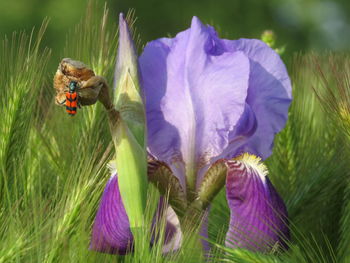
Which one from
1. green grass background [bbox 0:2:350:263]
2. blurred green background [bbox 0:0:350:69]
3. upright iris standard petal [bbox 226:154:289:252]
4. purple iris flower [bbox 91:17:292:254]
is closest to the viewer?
green grass background [bbox 0:2:350:263]

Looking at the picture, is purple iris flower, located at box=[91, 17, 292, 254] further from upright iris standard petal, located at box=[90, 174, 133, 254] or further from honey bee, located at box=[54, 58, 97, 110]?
honey bee, located at box=[54, 58, 97, 110]

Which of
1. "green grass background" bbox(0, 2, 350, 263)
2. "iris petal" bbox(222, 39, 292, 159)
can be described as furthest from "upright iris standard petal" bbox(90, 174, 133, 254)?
"iris petal" bbox(222, 39, 292, 159)

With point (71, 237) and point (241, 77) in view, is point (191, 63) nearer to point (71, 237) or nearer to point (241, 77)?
point (241, 77)

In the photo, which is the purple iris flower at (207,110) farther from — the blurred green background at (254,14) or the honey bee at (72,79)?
the blurred green background at (254,14)

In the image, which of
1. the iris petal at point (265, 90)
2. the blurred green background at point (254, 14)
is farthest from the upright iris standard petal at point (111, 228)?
the blurred green background at point (254, 14)

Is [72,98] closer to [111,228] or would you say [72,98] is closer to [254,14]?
[111,228]

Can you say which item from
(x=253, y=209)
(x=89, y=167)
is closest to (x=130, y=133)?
(x=89, y=167)

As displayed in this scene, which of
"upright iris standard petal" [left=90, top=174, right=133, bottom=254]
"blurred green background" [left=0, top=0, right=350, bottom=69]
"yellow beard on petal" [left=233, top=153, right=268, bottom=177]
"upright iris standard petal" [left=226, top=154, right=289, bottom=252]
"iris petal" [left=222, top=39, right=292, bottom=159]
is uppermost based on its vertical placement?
"iris petal" [left=222, top=39, right=292, bottom=159]
